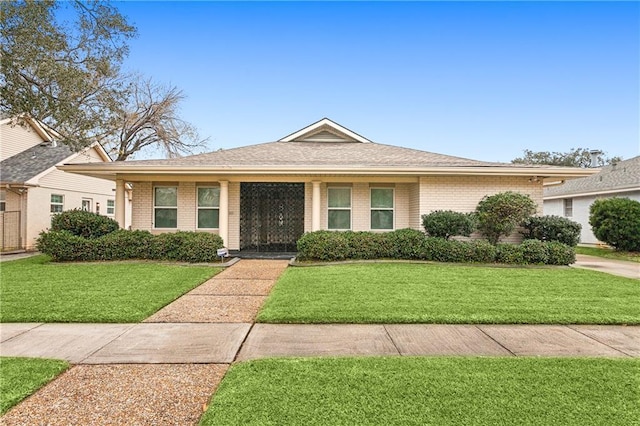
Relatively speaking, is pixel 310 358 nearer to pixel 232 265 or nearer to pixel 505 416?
pixel 505 416

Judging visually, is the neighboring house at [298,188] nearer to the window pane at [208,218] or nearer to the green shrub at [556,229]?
the window pane at [208,218]

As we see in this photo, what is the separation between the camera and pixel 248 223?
1435 cm

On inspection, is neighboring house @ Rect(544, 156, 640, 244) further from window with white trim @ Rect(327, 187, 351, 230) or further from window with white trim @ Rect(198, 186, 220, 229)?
window with white trim @ Rect(198, 186, 220, 229)

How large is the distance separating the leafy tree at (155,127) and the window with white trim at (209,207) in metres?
18.0

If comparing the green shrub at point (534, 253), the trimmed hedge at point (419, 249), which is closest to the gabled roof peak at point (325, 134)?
the trimmed hedge at point (419, 249)

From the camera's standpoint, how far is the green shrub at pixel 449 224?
11.1 meters

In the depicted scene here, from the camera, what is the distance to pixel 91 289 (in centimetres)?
708

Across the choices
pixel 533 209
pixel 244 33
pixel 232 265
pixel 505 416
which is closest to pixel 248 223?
pixel 232 265

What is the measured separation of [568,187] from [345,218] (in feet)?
55.0

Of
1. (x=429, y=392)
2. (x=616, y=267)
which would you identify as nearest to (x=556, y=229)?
(x=616, y=267)

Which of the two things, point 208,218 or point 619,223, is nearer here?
point 208,218

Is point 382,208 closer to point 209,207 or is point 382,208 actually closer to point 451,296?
point 209,207

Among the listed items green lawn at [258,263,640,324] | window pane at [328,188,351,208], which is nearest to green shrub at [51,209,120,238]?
green lawn at [258,263,640,324]

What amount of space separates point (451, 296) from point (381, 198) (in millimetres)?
6976
